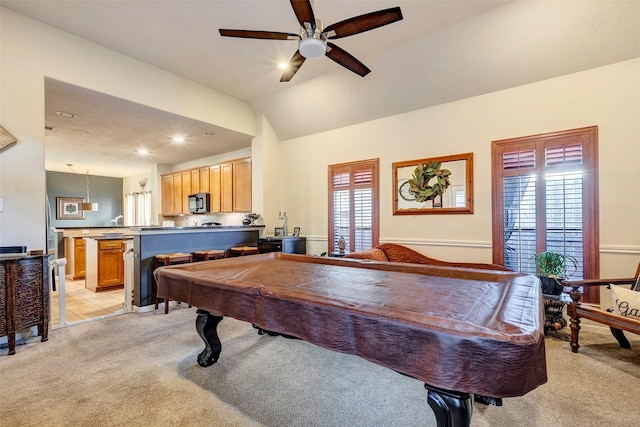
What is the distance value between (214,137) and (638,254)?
6057 mm

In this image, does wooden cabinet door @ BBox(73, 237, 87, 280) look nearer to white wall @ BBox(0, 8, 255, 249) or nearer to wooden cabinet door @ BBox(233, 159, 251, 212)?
wooden cabinet door @ BBox(233, 159, 251, 212)

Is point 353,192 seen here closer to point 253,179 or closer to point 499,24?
point 253,179

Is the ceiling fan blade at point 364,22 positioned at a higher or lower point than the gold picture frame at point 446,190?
higher

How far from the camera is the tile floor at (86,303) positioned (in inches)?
140

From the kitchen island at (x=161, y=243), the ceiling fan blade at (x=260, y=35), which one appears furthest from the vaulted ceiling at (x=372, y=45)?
the kitchen island at (x=161, y=243)

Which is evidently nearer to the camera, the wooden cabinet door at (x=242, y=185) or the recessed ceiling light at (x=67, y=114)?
the recessed ceiling light at (x=67, y=114)

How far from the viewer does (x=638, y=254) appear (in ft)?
9.40

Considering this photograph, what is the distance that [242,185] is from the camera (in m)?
5.76

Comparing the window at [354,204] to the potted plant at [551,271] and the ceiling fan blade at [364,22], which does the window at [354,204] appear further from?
the ceiling fan blade at [364,22]

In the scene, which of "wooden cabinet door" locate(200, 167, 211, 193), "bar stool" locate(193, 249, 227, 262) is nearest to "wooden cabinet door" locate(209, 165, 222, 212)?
"wooden cabinet door" locate(200, 167, 211, 193)

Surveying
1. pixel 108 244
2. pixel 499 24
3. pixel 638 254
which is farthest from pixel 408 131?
pixel 108 244

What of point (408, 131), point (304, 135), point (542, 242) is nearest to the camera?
point (542, 242)

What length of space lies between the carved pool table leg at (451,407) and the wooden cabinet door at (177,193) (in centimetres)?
730

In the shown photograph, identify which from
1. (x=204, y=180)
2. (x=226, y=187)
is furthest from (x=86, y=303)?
(x=204, y=180)
